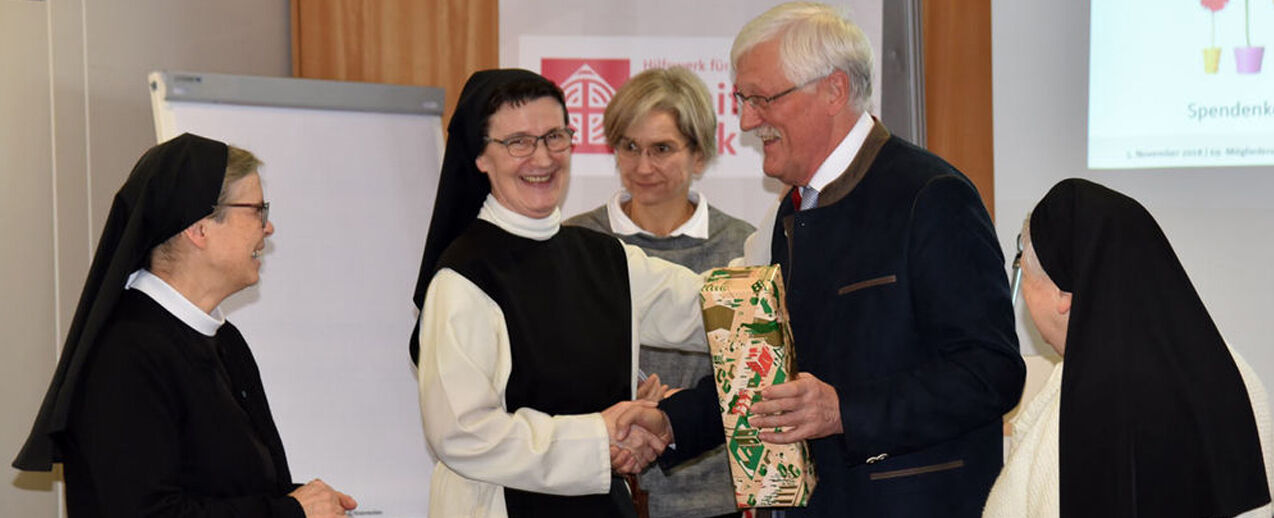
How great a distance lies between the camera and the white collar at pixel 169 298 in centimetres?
259

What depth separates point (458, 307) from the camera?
8.77 feet

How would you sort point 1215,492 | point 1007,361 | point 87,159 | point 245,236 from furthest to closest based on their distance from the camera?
1. point 87,159
2. point 245,236
3. point 1007,361
4. point 1215,492

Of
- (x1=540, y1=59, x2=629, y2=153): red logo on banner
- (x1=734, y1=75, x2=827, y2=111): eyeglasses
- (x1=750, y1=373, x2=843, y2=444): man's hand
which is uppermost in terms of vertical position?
(x1=540, y1=59, x2=629, y2=153): red logo on banner

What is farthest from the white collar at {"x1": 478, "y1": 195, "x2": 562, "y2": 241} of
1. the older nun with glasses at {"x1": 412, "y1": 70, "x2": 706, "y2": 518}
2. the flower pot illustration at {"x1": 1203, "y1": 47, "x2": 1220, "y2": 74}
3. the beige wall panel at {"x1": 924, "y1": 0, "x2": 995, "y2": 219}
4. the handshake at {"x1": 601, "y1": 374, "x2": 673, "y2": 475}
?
the flower pot illustration at {"x1": 1203, "y1": 47, "x2": 1220, "y2": 74}

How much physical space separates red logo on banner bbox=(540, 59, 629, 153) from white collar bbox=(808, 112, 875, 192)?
258cm

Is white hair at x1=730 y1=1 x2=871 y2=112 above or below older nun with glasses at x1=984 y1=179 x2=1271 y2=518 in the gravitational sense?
above

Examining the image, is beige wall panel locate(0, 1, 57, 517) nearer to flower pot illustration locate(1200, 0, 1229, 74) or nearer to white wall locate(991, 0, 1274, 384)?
white wall locate(991, 0, 1274, 384)

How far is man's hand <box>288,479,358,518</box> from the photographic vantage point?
2615mm

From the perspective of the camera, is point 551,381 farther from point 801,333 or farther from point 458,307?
point 801,333

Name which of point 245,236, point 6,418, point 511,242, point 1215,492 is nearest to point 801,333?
point 511,242

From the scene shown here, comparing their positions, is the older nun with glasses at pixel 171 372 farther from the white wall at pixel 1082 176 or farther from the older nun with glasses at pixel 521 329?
the white wall at pixel 1082 176

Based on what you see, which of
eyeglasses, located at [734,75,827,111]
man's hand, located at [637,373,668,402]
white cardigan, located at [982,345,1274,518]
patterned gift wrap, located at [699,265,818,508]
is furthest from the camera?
man's hand, located at [637,373,668,402]

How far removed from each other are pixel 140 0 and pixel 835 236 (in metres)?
3.25

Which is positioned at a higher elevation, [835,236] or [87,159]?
[87,159]
